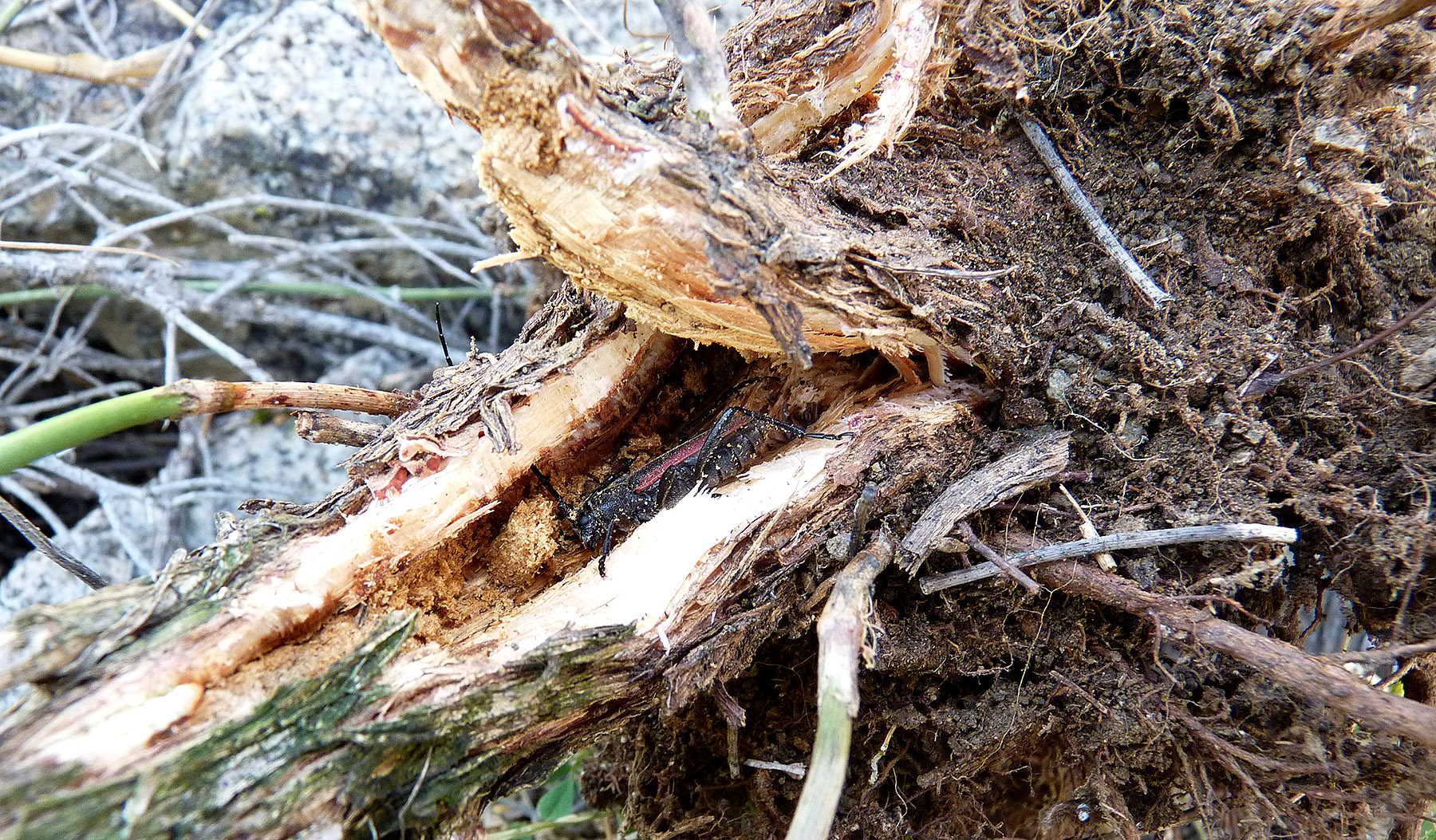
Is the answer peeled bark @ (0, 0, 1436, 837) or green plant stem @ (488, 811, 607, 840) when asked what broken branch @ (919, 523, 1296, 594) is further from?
green plant stem @ (488, 811, 607, 840)

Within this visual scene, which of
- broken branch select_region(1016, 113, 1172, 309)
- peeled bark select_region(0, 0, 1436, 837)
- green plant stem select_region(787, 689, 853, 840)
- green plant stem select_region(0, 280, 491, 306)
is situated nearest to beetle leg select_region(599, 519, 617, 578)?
peeled bark select_region(0, 0, 1436, 837)

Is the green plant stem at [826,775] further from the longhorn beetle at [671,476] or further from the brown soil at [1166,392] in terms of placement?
the longhorn beetle at [671,476]

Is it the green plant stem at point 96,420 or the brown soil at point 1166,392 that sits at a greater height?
the green plant stem at point 96,420

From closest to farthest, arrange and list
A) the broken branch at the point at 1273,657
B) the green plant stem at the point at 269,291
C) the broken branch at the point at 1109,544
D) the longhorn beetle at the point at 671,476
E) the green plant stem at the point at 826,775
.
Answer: the green plant stem at the point at 826,775 < the broken branch at the point at 1273,657 < the broken branch at the point at 1109,544 < the longhorn beetle at the point at 671,476 < the green plant stem at the point at 269,291

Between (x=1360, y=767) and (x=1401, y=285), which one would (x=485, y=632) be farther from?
(x=1401, y=285)

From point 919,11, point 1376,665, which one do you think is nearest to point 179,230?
point 919,11

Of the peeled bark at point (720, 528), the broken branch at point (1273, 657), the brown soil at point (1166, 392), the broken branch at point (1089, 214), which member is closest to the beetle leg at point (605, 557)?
the peeled bark at point (720, 528)
